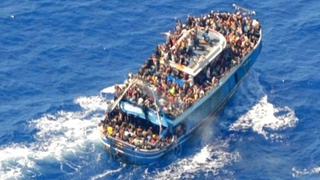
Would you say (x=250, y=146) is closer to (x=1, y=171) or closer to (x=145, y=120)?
(x=145, y=120)

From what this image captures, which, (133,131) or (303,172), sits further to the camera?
(133,131)

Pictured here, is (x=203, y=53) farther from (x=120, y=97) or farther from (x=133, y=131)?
(x=133, y=131)

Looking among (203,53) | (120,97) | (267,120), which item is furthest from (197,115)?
(120,97)

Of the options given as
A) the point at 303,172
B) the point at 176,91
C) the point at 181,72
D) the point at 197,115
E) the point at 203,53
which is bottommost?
the point at 303,172

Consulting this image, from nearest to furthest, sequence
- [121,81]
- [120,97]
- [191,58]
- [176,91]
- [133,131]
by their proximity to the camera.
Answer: [133,131]
[120,97]
[176,91]
[191,58]
[121,81]

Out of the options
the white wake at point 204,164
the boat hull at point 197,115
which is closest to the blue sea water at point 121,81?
the white wake at point 204,164

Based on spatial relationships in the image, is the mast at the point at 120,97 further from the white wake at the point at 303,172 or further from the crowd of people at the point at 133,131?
the white wake at the point at 303,172

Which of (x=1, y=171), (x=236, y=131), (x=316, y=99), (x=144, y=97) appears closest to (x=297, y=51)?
(x=316, y=99)

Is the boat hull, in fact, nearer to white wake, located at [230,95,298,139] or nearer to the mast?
white wake, located at [230,95,298,139]
